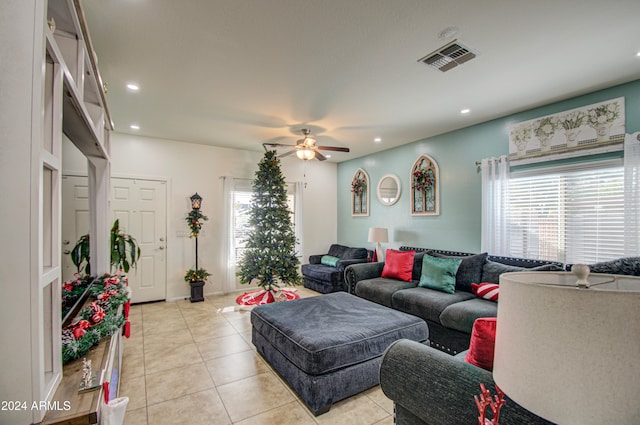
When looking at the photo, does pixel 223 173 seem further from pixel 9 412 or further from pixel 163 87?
pixel 9 412

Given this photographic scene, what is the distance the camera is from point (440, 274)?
3.74 meters

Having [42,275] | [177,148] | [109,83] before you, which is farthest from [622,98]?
[177,148]

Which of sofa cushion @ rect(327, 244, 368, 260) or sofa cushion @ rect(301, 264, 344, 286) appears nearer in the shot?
sofa cushion @ rect(301, 264, 344, 286)

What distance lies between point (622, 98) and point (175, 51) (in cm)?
412

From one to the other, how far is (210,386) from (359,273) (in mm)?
2579

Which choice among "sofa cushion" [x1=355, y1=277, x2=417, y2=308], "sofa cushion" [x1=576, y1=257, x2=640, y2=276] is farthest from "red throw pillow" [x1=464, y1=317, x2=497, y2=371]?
"sofa cushion" [x1=355, y1=277, x2=417, y2=308]

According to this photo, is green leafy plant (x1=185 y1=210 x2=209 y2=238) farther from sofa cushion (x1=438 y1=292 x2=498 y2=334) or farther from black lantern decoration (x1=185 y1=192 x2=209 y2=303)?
sofa cushion (x1=438 y1=292 x2=498 y2=334)

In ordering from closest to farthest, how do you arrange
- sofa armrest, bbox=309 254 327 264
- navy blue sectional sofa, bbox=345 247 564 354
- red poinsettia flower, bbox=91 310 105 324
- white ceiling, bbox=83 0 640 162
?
red poinsettia flower, bbox=91 310 105 324 < white ceiling, bbox=83 0 640 162 < navy blue sectional sofa, bbox=345 247 564 354 < sofa armrest, bbox=309 254 327 264

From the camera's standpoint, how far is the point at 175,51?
7.72ft

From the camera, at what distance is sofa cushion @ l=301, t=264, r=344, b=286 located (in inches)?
208

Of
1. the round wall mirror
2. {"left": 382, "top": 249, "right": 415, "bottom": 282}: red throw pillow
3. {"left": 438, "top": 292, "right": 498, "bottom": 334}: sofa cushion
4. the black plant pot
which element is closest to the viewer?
{"left": 438, "top": 292, "right": 498, "bottom": 334}: sofa cushion

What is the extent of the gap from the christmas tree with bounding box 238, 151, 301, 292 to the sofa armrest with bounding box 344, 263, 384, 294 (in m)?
0.94

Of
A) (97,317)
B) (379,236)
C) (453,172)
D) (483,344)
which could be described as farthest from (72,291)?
(453,172)

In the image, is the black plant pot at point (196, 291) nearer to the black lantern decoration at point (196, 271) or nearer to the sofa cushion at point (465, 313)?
the black lantern decoration at point (196, 271)
